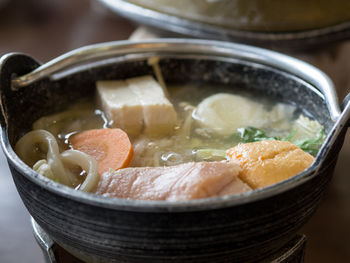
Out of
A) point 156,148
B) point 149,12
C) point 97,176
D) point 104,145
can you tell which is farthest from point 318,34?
point 97,176

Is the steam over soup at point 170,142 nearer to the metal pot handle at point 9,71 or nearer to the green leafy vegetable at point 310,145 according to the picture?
the green leafy vegetable at point 310,145

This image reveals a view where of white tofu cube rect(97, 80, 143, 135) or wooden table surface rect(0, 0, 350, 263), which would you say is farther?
wooden table surface rect(0, 0, 350, 263)

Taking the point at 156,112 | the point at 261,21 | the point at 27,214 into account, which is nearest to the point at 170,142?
the point at 156,112

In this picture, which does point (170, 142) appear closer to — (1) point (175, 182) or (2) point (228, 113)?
(2) point (228, 113)

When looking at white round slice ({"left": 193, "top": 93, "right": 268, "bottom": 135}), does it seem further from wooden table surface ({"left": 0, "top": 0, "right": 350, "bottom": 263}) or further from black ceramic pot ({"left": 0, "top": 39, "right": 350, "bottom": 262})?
wooden table surface ({"left": 0, "top": 0, "right": 350, "bottom": 263})

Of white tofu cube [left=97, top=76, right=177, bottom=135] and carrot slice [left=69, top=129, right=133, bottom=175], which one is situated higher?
white tofu cube [left=97, top=76, right=177, bottom=135]

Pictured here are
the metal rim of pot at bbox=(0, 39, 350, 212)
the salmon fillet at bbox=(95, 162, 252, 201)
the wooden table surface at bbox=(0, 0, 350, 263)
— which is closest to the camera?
the metal rim of pot at bbox=(0, 39, 350, 212)

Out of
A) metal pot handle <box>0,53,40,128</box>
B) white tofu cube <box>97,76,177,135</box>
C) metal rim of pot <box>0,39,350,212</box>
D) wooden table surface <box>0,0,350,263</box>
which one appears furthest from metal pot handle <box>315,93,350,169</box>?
wooden table surface <box>0,0,350,263</box>

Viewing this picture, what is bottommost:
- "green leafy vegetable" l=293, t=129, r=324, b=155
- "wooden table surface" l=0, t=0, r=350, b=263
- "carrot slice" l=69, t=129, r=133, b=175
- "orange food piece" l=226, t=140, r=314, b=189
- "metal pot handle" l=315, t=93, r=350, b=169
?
"wooden table surface" l=0, t=0, r=350, b=263

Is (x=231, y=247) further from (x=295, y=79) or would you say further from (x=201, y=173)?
(x=295, y=79)
